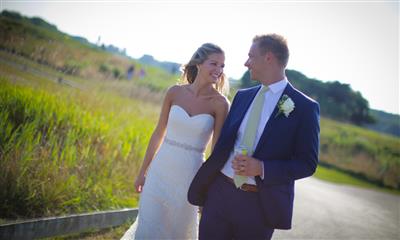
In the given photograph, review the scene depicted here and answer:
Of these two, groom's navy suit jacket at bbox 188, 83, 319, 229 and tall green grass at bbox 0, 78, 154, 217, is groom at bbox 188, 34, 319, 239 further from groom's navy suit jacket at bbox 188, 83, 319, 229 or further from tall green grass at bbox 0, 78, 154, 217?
tall green grass at bbox 0, 78, 154, 217

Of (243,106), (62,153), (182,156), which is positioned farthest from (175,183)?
(62,153)

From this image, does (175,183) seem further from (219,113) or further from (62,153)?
(62,153)

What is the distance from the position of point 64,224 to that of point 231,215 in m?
2.96

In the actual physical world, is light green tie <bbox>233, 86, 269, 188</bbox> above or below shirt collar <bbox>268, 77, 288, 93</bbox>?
below

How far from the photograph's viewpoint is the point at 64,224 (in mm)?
5176

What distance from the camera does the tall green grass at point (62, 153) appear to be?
17.1ft

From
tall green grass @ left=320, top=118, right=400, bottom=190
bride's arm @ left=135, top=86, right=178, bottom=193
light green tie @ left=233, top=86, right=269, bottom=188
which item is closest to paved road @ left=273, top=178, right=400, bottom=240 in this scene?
bride's arm @ left=135, top=86, right=178, bottom=193

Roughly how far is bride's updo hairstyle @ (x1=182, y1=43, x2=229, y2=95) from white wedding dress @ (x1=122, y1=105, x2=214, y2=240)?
0.63m

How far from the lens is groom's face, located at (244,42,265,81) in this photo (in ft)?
11.2

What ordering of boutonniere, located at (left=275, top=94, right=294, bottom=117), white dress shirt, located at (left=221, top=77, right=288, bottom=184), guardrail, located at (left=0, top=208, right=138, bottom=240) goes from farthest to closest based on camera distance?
guardrail, located at (left=0, top=208, right=138, bottom=240), white dress shirt, located at (left=221, top=77, right=288, bottom=184), boutonniere, located at (left=275, top=94, right=294, bottom=117)

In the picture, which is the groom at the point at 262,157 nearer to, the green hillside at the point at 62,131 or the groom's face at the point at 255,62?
the groom's face at the point at 255,62

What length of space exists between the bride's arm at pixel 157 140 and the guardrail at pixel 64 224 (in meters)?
1.32

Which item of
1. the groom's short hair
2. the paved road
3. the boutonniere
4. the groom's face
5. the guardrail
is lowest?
the paved road

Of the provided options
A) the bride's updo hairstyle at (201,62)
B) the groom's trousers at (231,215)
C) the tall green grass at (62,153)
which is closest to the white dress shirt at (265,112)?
the groom's trousers at (231,215)
